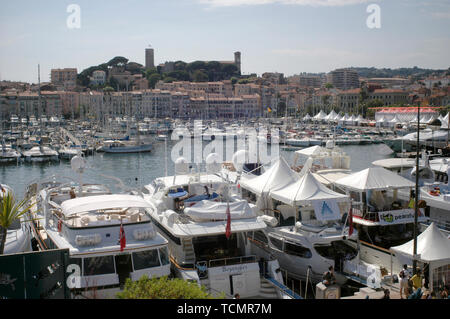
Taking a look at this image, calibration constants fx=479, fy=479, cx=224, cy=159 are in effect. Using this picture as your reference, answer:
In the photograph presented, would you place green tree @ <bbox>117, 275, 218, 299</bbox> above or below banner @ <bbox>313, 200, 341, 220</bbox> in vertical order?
above

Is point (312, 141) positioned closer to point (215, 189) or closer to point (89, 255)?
point (215, 189)

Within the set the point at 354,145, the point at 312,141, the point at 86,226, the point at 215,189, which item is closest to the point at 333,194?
the point at 215,189

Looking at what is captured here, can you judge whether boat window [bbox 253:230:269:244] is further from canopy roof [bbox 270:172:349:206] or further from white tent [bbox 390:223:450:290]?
white tent [bbox 390:223:450:290]

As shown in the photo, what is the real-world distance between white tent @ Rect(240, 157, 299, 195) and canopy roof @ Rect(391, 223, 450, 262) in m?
4.98

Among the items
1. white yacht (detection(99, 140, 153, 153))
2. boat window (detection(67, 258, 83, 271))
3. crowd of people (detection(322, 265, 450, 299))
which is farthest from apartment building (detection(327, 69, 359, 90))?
boat window (detection(67, 258, 83, 271))

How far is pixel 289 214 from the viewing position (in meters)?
14.9

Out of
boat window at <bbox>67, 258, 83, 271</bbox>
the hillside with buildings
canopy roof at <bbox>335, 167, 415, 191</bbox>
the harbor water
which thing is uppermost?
the hillside with buildings

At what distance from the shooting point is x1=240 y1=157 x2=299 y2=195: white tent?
1518 centimetres

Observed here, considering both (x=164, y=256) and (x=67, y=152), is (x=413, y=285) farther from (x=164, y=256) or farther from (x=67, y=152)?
(x=67, y=152)

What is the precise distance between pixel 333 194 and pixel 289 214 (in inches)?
77.7

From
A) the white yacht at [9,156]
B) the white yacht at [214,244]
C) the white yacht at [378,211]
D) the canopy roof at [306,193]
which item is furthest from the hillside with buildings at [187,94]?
the white yacht at [214,244]

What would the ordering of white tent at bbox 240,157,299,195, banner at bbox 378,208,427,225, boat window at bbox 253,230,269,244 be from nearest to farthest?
1. boat window at bbox 253,230,269,244
2. banner at bbox 378,208,427,225
3. white tent at bbox 240,157,299,195

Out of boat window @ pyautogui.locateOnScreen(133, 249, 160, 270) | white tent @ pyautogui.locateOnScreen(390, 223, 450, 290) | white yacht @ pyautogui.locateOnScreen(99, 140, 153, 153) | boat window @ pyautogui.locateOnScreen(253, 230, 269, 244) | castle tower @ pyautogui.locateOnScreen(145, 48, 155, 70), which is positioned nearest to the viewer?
boat window @ pyautogui.locateOnScreen(133, 249, 160, 270)

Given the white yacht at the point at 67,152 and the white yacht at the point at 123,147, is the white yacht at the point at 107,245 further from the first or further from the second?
the white yacht at the point at 123,147
